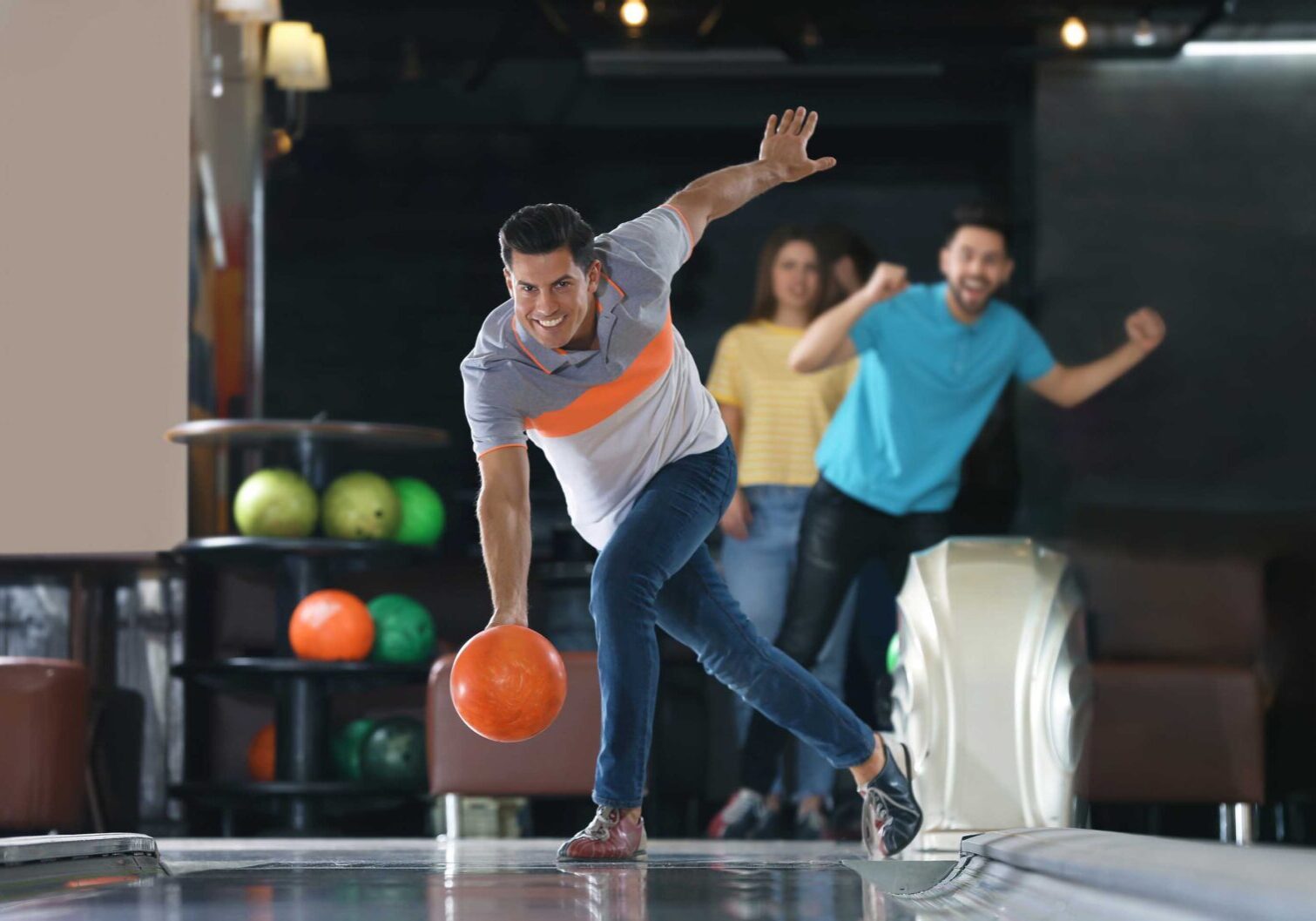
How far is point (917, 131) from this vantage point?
6598 mm

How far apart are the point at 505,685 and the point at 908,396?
11.9 feet

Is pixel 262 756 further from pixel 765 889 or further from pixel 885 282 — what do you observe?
pixel 765 889

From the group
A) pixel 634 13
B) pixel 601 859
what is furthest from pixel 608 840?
pixel 634 13

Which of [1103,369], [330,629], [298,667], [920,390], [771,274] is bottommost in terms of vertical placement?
[298,667]

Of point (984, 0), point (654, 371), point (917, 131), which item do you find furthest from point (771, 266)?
point (654, 371)

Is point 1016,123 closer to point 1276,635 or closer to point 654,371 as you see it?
point 1276,635

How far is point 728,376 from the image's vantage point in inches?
237

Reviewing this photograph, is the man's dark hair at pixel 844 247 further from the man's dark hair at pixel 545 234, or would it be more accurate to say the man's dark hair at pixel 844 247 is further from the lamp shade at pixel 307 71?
the man's dark hair at pixel 545 234

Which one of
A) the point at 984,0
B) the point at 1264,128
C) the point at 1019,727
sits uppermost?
the point at 984,0

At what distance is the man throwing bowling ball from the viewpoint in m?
2.85

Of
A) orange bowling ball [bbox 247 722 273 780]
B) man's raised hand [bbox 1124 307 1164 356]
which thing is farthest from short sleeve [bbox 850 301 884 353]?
orange bowling ball [bbox 247 722 273 780]

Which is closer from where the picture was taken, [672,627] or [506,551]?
[506,551]

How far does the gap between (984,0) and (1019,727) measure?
370 centimetres

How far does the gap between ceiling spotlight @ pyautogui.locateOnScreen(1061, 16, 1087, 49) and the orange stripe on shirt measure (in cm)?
413
